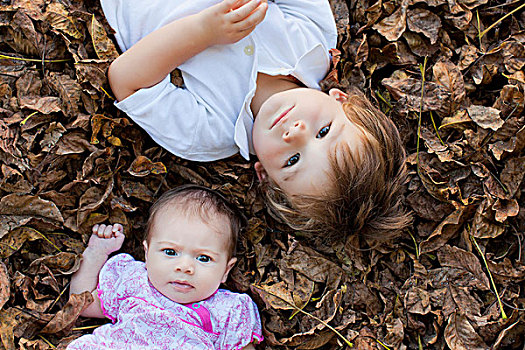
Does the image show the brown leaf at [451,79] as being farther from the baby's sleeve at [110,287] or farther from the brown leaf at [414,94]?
the baby's sleeve at [110,287]

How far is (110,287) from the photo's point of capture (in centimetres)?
221

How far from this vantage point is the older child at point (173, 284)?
83.6 inches

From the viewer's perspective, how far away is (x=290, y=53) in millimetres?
2320

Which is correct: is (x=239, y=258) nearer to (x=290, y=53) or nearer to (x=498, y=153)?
(x=290, y=53)

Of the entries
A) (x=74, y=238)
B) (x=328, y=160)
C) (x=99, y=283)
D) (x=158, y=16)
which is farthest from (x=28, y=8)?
(x=328, y=160)

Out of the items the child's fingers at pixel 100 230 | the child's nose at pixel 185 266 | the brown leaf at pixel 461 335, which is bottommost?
the brown leaf at pixel 461 335

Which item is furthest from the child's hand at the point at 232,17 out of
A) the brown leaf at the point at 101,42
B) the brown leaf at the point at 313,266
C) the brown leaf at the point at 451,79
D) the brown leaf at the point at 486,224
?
the brown leaf at the point at 486,224

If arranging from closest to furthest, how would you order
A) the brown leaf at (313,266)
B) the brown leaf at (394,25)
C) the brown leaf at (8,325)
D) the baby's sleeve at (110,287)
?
the brown leaf at (8,325) < the baby's sleeve at (110,287) < the brown leaf at (313,266) < the brown leaf at (394,25)

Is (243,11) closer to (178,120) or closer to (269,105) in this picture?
(269,105)

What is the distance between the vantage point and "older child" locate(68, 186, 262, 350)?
212 cm

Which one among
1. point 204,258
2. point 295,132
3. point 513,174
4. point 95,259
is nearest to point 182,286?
point 204,258

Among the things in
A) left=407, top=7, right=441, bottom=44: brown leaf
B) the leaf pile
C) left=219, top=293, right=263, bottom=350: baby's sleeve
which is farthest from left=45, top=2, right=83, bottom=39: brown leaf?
left=407, top=7, right=441, bottom=44: brown leaf

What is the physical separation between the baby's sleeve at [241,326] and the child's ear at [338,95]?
904 millimetres

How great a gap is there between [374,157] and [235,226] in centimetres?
64
